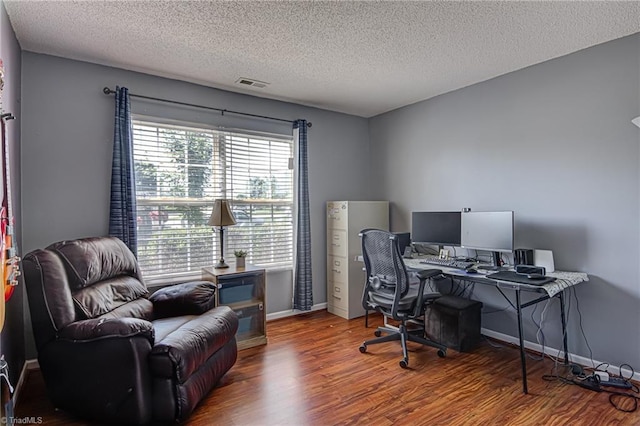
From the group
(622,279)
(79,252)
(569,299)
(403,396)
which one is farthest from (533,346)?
(79,252)

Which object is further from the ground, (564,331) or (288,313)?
(564,331)

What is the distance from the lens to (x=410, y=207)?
4172mm

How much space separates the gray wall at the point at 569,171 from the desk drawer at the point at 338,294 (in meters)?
1.39

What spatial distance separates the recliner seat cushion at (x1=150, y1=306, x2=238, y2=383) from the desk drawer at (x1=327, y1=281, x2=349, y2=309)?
5.43 ft

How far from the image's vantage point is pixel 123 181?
9.64 ft

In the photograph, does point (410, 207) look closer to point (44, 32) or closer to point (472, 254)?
point (472, 254)

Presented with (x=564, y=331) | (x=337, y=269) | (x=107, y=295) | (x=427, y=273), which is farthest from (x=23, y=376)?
→ (x=564, y=331)

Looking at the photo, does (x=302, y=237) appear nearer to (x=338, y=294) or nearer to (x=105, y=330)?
(x=338, y=294)

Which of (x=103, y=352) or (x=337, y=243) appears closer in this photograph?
(x=103, y=352)

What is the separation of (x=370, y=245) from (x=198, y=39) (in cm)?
207

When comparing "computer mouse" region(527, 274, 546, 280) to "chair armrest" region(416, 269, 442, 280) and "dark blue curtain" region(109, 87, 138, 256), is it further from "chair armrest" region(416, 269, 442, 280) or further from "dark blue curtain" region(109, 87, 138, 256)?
"dark blue curtain" region(109, 87, 138, 256)

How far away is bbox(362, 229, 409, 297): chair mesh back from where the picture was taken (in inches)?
110

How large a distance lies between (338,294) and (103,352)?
8.53 ft

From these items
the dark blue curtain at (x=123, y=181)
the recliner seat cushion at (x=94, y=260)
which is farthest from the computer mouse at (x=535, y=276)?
the dark blue curtain at (x=123, y=181)
